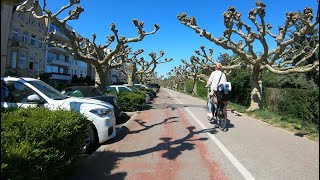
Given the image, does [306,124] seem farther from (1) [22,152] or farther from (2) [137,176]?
(1) [22,152]

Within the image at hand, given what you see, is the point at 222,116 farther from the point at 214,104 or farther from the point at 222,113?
the point at 214,104

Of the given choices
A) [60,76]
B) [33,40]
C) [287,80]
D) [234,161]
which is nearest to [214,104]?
[234,161]

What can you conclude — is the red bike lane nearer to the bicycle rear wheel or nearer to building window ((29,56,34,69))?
the bicycle rear wheel

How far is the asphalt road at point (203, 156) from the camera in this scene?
214 inches

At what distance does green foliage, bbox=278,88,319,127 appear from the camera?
1159 cm

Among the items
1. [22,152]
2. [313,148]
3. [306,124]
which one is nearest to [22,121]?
[22,152]

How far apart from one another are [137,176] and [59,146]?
152 centimetres

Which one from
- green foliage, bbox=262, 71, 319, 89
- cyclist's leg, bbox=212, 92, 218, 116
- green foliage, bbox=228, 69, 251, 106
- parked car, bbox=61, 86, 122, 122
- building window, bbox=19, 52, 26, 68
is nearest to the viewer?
cyclist's leg, bbox=212, 92, 218, 116

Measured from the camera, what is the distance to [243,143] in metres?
8.14

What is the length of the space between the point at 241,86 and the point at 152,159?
23165mm

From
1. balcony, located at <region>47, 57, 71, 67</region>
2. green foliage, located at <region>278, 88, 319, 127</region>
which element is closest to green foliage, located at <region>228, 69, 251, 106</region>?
green foliage, located at <region>278, 88, 319, 127</region>

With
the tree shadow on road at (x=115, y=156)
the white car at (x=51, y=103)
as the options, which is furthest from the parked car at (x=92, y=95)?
the white car at (x=51, y=103)

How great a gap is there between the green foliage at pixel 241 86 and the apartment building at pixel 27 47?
28189mm

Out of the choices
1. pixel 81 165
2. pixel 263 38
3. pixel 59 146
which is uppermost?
pixel 263 38
